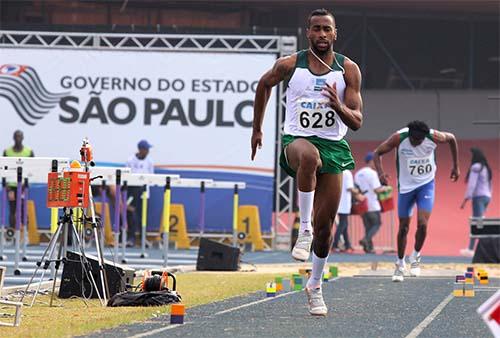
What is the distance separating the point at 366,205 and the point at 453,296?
13.9 m

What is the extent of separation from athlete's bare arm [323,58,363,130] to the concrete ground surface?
4.75 ft

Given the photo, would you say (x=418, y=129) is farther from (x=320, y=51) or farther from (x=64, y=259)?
(x=320, y=51)

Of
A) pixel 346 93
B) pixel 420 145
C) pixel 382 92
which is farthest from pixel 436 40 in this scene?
pixel 346 93

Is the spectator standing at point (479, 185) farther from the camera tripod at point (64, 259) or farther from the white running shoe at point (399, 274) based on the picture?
the camera tripod at point (64, 259)

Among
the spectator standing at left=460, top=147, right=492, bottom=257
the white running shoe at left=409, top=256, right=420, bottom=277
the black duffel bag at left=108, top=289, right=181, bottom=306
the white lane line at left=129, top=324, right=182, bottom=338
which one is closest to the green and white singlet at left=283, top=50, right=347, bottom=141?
the white lane line at left=129, top=324, right=182, bottom=338

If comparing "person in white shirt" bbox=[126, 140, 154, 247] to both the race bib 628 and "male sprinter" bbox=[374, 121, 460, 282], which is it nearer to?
"male sprinter" bbox=[374, 121, 460, 282]

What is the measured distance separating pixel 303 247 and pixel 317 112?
3.32 ft

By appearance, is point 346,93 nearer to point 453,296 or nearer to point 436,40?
point 453,296

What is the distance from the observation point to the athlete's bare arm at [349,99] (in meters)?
10.8

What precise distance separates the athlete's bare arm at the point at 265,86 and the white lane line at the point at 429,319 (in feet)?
5.90

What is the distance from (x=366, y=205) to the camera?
91.6ft

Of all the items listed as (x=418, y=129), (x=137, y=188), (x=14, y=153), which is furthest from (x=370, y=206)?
(x=418, y=129)

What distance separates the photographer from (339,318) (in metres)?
10.9

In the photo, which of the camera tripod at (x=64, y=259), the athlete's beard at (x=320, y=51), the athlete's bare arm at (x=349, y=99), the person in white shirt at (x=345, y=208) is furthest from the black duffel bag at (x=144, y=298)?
the person in white shirt at (x=345, y=208)
